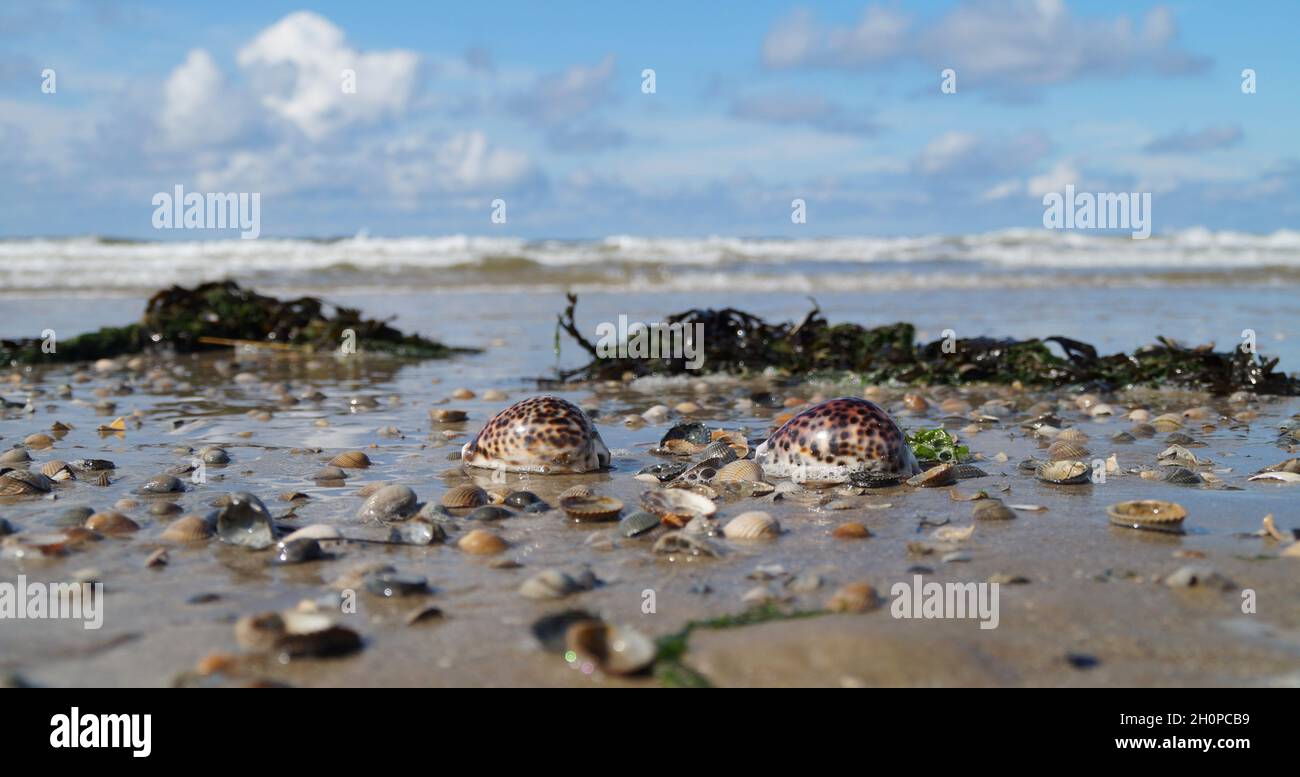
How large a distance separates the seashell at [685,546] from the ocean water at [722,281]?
19.3ft

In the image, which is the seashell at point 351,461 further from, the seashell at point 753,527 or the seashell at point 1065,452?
the seashell at point 1065,452

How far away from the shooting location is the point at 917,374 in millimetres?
7879

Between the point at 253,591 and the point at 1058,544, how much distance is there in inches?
96.5

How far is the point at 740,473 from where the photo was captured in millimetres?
4457

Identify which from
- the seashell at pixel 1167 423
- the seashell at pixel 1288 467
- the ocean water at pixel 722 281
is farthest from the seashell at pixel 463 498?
the ocean water at pixel 722 281

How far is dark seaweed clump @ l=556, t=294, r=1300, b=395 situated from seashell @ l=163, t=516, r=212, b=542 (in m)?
4.56

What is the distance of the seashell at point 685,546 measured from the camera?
3.32 meters

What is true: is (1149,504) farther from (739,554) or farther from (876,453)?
(739,554)

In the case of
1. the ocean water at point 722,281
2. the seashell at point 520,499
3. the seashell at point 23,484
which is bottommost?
the seashell at point 520,499

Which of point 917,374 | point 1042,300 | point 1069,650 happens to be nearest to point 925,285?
point 1042,300

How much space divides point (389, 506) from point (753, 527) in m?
1.30

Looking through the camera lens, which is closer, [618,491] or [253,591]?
[253,591]

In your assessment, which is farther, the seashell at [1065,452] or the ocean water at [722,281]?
the ocean water at [722,281]
